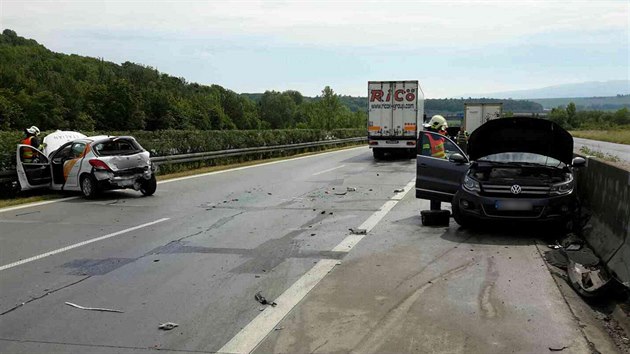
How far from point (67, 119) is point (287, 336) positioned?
8901cm

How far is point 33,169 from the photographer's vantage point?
44.0ft

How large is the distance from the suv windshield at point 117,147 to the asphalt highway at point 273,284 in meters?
2.32

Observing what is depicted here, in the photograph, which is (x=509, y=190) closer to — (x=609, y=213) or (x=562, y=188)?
(x=562, y=188)

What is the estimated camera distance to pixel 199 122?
116 metres

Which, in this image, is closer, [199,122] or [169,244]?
[169,244]

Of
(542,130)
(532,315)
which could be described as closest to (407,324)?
(532,315)

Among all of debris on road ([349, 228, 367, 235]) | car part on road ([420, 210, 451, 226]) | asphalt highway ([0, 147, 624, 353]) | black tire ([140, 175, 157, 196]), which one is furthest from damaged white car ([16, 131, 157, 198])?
car part on road ([420, 210, 451, 226])

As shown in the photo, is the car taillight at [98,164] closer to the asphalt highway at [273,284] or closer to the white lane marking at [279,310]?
the asphalt highway at [273,284]

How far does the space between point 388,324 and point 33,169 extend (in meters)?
11.6

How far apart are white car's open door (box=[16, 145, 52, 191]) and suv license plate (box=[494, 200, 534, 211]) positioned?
11.0 m

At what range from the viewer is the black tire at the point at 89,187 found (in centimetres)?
1296

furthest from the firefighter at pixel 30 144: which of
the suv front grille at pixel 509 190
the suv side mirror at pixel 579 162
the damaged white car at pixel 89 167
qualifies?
the suv side mirror at pixel 579 162

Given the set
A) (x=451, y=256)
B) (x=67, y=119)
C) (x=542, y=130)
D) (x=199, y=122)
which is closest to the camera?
(x=451, y=256)

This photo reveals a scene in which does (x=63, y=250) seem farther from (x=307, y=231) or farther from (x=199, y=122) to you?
(x=199, y=122)
